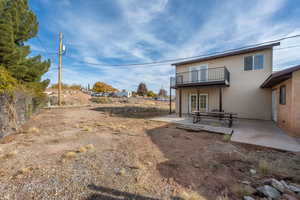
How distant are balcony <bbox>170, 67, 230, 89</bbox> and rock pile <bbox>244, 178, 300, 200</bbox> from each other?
7.72m

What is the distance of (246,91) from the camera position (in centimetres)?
931

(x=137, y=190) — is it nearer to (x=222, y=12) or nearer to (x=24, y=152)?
(x=24, y=152)

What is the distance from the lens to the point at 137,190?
2.17 m

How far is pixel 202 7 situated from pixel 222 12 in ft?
4.15

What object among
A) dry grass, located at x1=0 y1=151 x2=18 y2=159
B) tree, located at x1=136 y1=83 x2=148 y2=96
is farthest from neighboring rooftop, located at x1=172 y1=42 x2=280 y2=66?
tree, located at x1=136 y1=83 x2=148 y2=96

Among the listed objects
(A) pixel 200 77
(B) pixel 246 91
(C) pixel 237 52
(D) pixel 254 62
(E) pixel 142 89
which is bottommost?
(B) pixel 246 91

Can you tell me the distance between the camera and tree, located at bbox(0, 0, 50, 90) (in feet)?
23.1

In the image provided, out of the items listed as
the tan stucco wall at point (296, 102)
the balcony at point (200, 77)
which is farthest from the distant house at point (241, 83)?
the tan stucco wall at point (296, 102)

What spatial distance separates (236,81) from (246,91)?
41.0 inches

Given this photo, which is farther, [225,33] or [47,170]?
[225,33]

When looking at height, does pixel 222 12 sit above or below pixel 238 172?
above

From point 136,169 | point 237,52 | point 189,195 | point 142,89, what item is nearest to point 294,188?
point 189,195

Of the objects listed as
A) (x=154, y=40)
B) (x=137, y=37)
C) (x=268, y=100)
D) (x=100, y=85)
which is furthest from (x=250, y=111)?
(x=100, y=85)

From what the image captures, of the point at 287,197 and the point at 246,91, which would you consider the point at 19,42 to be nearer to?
the point at 287,197
